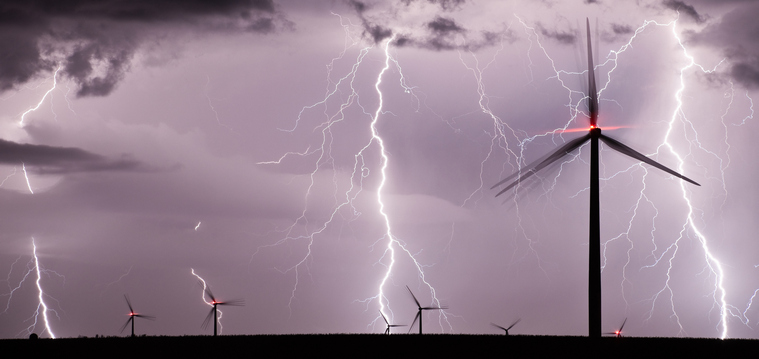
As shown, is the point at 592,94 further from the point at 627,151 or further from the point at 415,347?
the point at 415,347

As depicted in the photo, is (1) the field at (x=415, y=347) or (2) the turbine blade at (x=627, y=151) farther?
(2) the turbine blade at (x=627, y=151)

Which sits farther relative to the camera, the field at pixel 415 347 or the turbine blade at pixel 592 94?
the turbine blade at pixel 592 94

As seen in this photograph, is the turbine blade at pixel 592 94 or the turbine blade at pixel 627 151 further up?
the turbine blade at pixel 592 94

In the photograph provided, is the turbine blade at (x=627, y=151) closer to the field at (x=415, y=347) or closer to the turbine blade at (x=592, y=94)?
the turbine blade at (x=592, y=94)

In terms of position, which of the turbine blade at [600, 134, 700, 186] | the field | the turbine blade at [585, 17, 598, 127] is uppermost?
the turbine blade at [585, 17, 598, 127]

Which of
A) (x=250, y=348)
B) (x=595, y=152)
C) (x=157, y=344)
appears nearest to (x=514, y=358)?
(x=250, y=348)

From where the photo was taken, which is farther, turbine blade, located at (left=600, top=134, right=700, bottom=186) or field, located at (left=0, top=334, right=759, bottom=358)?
turbine blade, located at (left=600, top=134, right=700, bottom=186)

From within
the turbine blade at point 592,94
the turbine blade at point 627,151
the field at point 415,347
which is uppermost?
the turbine blade at point 592,94

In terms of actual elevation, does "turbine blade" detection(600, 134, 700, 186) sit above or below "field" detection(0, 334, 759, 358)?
above

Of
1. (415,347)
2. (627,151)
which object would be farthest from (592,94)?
(415,347)

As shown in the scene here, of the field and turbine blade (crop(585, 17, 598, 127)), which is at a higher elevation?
turbine blade (crop(585, 17, 598, 127))

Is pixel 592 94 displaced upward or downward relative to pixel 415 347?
upward

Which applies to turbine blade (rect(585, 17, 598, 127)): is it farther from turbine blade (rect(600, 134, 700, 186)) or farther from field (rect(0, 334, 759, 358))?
field (rect(0, 334, 759, 358))
